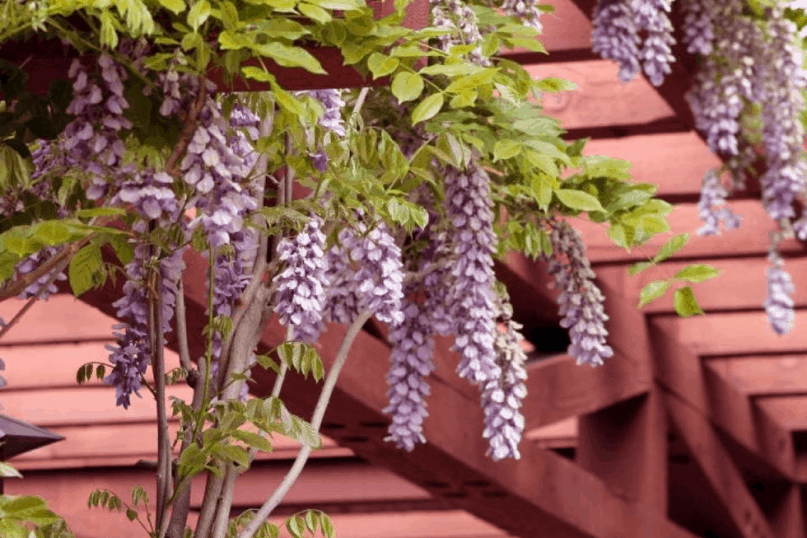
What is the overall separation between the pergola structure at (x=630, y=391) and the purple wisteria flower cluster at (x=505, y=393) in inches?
22.8

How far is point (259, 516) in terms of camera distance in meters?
2.36

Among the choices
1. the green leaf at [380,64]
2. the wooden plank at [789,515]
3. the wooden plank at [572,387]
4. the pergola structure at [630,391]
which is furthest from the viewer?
the wooden plank at [789,515]

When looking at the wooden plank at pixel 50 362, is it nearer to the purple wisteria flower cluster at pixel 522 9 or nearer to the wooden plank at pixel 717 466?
the wooden plank at pixel 717 466

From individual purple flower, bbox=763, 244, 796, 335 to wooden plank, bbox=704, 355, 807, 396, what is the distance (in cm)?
142

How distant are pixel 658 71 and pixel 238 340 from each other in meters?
1.67

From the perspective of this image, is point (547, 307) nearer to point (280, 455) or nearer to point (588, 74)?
point (588, 74)

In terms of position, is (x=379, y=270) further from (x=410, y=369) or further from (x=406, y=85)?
(x=410, y=369)

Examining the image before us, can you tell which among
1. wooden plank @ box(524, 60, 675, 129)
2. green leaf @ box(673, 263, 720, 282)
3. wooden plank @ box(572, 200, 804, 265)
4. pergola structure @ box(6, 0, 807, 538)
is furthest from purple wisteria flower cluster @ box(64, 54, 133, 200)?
wooden plank @ box(572, 200, 804, 265)

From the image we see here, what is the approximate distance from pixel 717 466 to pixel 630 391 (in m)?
1.09

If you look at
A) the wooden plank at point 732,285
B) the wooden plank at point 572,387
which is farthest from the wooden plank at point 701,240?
the wooden plank at point 572,387

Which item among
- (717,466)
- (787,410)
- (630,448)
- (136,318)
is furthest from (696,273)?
(787,410)

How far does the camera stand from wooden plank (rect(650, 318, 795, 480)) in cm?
616

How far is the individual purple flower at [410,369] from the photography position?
3164mm

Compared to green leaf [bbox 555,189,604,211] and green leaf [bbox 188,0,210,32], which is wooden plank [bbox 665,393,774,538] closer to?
green leaf [bbox 555,189,604,211]
